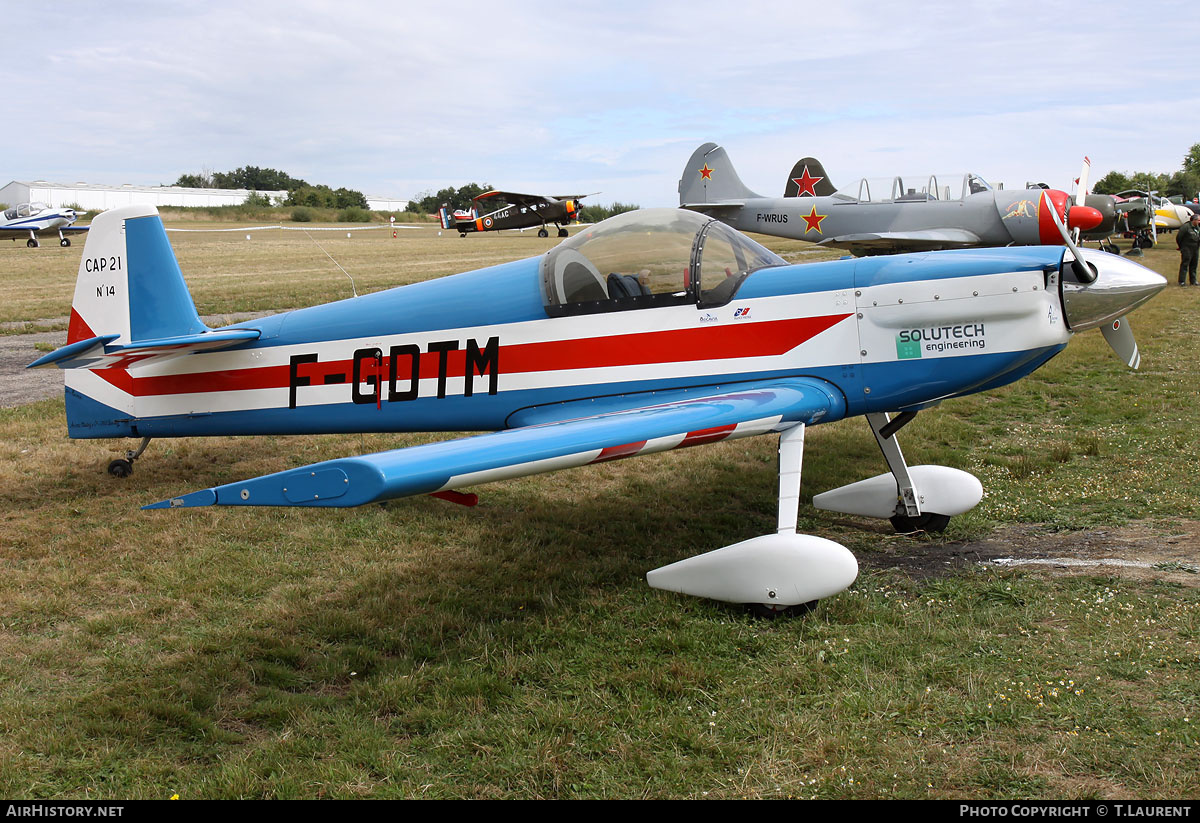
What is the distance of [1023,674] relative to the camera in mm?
3586

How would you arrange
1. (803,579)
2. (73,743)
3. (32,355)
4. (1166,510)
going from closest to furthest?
1. (73,743)
2. (803,579)
3. (1166,510)
4. (32,355)

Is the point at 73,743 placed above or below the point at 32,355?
below

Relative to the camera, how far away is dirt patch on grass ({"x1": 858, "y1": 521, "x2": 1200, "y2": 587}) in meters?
4.70

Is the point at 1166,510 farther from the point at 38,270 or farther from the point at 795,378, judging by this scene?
the point at 38,270

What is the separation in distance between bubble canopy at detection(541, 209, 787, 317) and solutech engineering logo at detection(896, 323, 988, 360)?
976 mm

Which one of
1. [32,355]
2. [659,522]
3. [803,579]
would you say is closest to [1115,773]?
[803,579]

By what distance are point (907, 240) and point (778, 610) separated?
15721mm

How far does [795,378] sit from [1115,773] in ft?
8.68

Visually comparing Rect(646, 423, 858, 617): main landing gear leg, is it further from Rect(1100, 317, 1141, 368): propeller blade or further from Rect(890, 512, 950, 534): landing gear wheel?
Rect(1100, 317, 1141, 368): propeller blade

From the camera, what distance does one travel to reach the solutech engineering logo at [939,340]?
483 cm

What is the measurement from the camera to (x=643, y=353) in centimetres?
520

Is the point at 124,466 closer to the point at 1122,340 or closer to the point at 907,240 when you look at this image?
the point at 1122,340

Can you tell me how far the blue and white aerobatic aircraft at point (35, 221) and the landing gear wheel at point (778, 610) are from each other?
41.8 meters

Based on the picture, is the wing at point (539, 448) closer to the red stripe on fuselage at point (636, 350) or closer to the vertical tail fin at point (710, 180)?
the red stripe on fuselage at point (636, 350)
